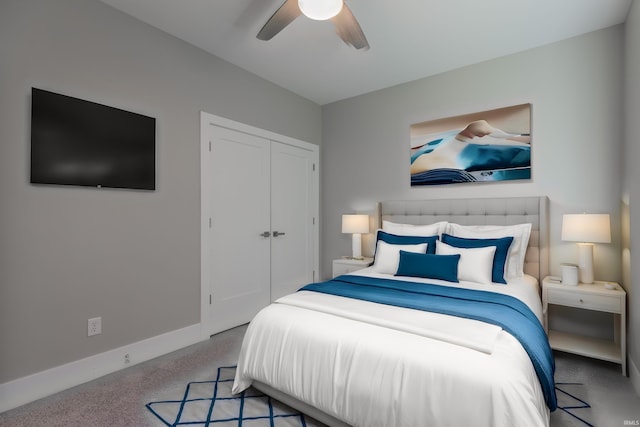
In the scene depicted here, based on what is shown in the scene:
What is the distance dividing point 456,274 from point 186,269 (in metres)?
2.37

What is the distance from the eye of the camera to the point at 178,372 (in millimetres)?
2445

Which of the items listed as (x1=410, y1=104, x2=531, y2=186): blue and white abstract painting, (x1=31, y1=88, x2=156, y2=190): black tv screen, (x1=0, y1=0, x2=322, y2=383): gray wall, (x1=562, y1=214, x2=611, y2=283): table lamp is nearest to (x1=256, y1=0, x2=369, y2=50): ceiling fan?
(x1=0, y1=0, x2=322, y2=383): gray wall

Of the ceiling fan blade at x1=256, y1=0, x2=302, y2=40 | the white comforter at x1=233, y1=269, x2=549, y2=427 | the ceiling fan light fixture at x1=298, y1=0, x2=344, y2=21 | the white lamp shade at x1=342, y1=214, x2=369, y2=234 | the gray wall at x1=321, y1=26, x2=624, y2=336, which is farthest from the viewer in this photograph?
the white lamp shade at x1=342, y1=214, x2=369, y2=234

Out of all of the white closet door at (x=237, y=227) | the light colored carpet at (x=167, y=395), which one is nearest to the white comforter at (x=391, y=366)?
the light colored carpet at (x=167, y=395)

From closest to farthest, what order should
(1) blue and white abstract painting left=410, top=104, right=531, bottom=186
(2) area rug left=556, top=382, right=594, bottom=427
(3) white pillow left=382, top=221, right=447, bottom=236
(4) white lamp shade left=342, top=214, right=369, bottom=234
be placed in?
(2) area rug left=556, top=382, right=594, bottom=427 < (1) blue and white abstract painting left=410, top=104, right=531, bottom=186 < (3) white pillow left=382, top=221, right=447, bottom=236 < (4) white lamp shade left=342, top=214, right=369, bottom=234

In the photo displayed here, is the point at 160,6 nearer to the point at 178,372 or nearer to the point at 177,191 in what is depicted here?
the point at 177,191

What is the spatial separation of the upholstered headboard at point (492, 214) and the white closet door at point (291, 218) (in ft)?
3.41

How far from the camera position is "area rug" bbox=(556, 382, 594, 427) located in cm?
183

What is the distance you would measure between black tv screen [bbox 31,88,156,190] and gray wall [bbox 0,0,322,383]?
0.07 m

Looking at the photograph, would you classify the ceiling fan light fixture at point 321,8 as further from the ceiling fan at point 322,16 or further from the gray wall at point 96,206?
the gray wall at point 96,206

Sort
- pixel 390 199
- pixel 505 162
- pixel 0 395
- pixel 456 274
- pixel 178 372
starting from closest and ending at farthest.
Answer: pixel 0 395 < pixel 178 372 < pixel 456 274 < pixel 505 162 < pixel 390 199

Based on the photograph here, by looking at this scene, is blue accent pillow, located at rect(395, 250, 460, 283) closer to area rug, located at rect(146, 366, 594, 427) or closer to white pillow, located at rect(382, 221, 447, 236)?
white pillow, located at rect(382, 221, 447, 236)

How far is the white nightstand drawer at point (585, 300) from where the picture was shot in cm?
239

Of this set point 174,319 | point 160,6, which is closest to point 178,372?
point 174,319
